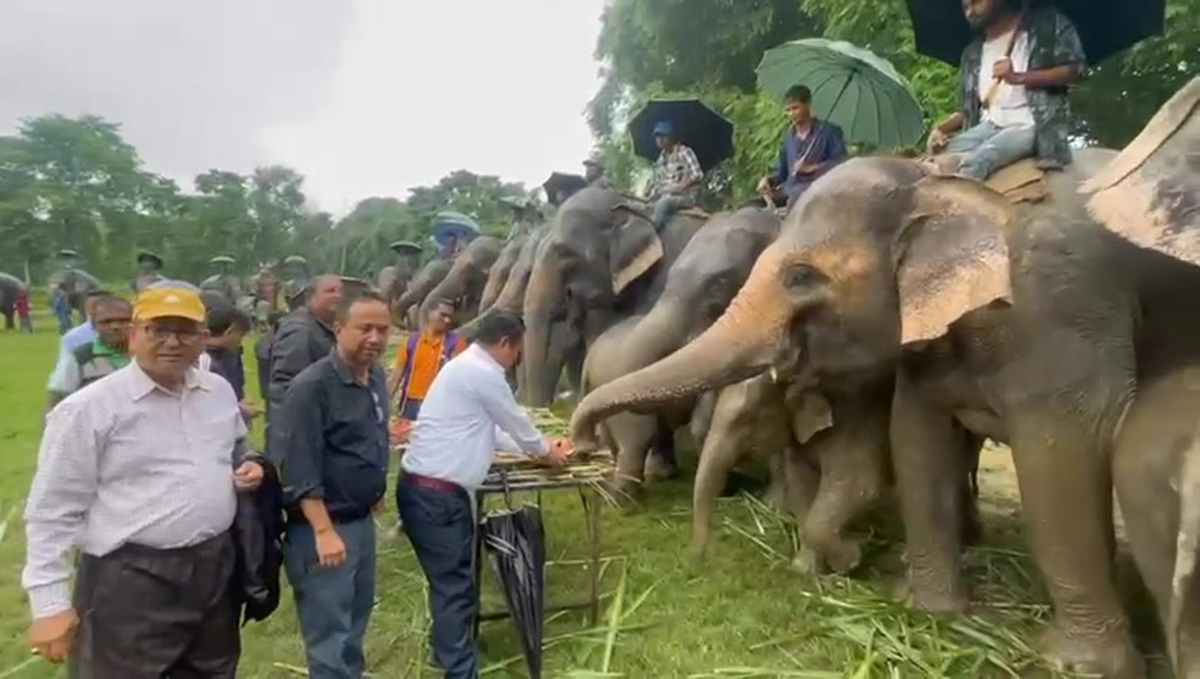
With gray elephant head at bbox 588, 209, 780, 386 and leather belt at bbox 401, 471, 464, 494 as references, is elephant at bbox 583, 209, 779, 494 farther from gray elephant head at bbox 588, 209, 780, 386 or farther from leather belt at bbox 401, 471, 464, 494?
leather belt at bbox 401, 471, 464, 494

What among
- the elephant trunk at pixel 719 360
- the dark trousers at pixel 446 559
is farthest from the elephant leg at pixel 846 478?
the dark trousers at pixel 446 559

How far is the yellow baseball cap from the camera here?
9.27ft

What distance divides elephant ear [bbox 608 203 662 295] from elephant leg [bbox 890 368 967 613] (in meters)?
3.14

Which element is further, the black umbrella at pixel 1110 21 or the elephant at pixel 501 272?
the elephant at pixel 501 272

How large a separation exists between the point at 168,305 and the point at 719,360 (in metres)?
2.54

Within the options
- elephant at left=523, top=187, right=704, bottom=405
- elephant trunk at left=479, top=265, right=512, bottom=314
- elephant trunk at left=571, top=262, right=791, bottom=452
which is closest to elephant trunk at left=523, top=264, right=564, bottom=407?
elephant at left=523, top=187, right=704, bottom=405

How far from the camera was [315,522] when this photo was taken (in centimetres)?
336

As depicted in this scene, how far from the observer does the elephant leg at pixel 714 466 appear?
5.41 meters

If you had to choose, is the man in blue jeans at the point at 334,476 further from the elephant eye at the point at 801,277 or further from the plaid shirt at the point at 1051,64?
the plaid shirt at the point at 1051,64

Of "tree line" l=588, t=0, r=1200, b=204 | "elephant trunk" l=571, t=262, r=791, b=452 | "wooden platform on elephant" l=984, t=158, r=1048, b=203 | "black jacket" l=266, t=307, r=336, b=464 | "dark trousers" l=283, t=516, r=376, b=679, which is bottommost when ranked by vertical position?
"dark trousers" l=283, t=516, r=376, b=679

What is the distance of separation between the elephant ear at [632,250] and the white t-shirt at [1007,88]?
3154mm

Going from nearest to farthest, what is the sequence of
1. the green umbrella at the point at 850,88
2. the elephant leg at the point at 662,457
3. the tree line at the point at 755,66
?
the green umbrella at the point at 850,88
the elephant leg at the point at 662,457
the tree line at the point at 755,66

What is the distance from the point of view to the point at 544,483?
429cm

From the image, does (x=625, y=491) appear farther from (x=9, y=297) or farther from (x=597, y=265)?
(x=9, y=297)
